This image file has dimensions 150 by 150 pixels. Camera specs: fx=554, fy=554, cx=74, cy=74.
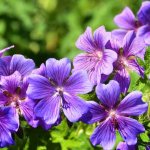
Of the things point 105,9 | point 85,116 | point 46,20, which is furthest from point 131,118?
point 46,20

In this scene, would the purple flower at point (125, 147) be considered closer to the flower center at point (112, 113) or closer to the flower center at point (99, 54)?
the flower center at point (112, 113)

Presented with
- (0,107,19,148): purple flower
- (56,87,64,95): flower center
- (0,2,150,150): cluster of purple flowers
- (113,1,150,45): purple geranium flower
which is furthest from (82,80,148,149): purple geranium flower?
(113,1,150,45): purple geranium flower

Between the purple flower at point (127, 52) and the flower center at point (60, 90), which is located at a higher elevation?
the purple flower at point (127, 52)

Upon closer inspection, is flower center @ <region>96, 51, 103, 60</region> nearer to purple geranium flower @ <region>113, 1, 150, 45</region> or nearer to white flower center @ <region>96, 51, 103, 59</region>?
white flower center @ <region>96, 51, 103, 59</region>

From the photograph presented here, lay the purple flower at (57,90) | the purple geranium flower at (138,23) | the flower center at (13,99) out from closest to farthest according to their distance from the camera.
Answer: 1. the purple flower at (57,90)
2. the flower center at (13,99)
3. the purple geranium flower at (138,23)

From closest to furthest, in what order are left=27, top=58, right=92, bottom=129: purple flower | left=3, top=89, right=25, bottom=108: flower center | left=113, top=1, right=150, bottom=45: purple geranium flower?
left=27, top=58, right=92, bottom=129: purple flower
left=3, top=89, right=25, bottom=108: flower center
left=113, top=1, right=150, bottom=45: purple geranium flower

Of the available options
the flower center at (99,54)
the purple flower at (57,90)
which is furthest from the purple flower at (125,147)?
the flower center at (99,54)

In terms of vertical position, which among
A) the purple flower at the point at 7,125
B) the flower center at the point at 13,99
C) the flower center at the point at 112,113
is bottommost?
the flower center at the point at 112,113

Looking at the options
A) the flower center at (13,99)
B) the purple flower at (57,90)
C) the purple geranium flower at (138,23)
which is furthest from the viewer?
the purple geranium flower at (138,23)
